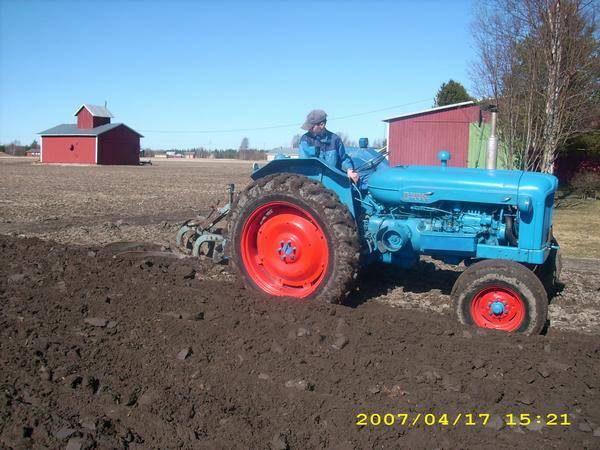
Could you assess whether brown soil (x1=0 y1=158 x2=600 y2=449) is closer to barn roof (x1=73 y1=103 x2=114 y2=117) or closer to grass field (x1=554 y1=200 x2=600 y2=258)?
grass field (x1=554 y1=200 x2=600 y2=258)

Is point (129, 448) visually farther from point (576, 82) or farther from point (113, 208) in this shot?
point (576, 82)

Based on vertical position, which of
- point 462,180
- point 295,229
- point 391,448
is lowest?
point 391,448

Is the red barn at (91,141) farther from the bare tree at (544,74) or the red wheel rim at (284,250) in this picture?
the red wheel rim at (284,250)

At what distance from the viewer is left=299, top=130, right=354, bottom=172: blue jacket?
623 centimetres

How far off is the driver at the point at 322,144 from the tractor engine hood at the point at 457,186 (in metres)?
0.41

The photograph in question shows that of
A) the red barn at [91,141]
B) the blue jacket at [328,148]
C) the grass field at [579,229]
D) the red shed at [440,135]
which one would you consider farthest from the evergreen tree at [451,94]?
the blue jacket at [328,148]

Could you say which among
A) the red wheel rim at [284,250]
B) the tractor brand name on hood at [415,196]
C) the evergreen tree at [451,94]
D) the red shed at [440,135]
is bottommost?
the red wheel rim at [284,250]

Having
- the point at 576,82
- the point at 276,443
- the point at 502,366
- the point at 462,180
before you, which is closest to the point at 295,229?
the point at 462,180

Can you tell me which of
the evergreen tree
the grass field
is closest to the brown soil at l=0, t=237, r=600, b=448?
the grass field

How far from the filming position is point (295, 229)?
5.94 meters

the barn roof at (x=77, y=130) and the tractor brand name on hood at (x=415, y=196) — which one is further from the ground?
the barn roof at (x=77, y=130)

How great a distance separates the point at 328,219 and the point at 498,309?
165 centimetres

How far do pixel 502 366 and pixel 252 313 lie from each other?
2050mm
